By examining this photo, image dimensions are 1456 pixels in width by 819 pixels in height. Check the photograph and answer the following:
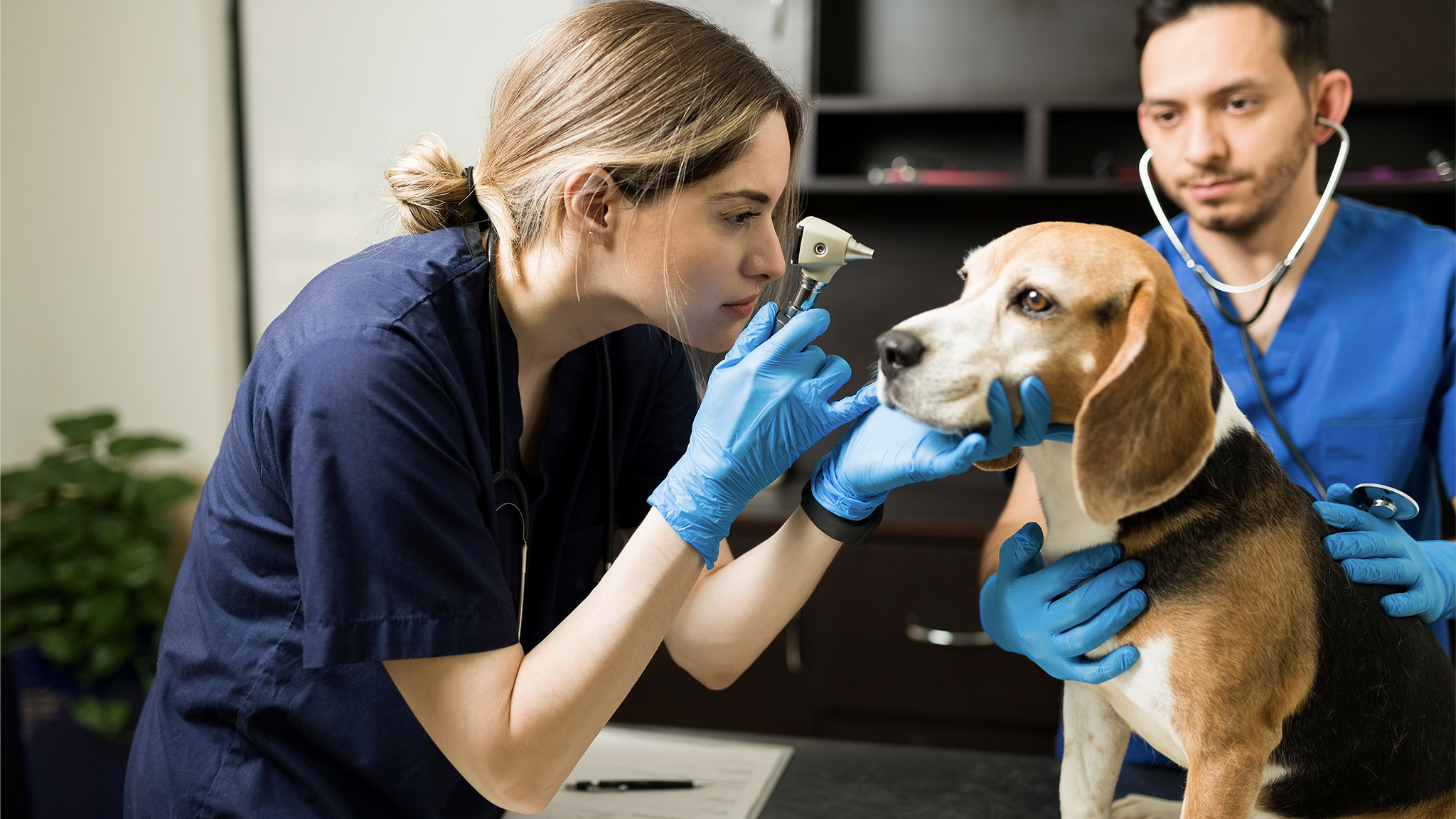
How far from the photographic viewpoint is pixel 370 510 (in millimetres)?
831

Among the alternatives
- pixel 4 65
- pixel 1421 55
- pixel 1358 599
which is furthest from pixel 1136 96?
pixel 4 65

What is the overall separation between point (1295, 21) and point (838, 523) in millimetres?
985

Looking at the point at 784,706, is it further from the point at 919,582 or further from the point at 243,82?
the point at 243,82

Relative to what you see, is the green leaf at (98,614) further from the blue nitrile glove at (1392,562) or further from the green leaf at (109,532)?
the blue nitrile glove at (1392,562)

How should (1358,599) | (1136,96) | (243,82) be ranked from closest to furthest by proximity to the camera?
(1358,599)
(1136,96)
(243,82)

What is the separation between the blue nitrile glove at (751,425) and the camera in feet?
3.11

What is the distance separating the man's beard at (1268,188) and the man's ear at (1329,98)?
75mm

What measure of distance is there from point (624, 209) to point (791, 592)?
467 mm

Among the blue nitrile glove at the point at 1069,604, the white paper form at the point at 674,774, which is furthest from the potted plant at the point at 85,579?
the blue nitrile glove at the point at 1069,604

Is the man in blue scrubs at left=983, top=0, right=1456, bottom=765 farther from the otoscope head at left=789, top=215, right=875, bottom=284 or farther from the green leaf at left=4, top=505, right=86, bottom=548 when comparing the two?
the green leaf at left=4, top=505, right=86, bottom=548

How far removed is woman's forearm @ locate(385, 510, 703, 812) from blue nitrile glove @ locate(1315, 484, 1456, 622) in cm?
63

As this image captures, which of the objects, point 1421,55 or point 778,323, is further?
point 1421,55

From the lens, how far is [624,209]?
39.4 inches

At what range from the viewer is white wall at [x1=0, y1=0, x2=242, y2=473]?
2.69 metres
